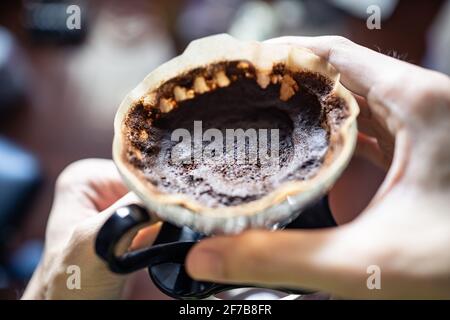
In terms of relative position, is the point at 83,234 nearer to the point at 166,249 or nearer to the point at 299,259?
the point at 166,249

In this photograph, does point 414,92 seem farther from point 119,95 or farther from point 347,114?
point 119,95

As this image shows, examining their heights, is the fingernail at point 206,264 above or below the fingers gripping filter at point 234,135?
below

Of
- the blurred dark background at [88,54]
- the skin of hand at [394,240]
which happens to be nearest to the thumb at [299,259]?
the skin of hand at [394,240]

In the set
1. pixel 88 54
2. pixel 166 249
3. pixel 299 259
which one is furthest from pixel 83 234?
pixel 88 54

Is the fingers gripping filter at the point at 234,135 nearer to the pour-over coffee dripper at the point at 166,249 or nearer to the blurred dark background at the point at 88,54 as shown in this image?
the pour-over coffee dripper at the point at 166,249
